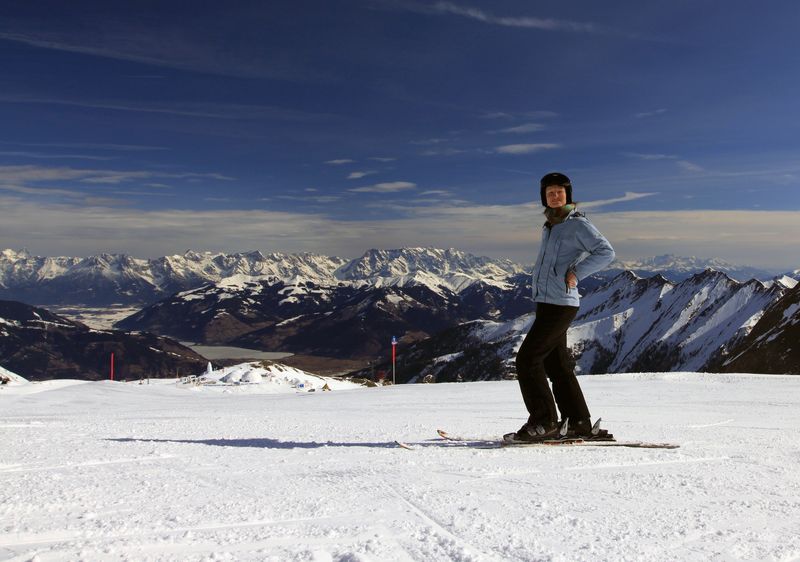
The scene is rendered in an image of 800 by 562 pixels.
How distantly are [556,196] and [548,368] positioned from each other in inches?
83.5

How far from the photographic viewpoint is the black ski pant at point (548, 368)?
6.60 metres

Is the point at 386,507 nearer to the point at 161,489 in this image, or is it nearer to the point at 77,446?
the point at 161,489

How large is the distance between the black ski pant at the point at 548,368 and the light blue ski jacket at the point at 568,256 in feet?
0.53

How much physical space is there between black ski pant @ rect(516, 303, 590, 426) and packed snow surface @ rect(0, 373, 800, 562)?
638mm

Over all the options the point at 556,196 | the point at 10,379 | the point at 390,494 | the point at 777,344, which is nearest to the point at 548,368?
the point at 556,196

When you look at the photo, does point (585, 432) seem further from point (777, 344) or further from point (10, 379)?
point (777, 344)

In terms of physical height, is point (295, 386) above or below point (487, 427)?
below

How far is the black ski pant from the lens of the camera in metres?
6.60

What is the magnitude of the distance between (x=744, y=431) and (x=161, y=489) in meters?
7.12

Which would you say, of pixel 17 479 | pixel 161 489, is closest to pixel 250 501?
pixel 161 489

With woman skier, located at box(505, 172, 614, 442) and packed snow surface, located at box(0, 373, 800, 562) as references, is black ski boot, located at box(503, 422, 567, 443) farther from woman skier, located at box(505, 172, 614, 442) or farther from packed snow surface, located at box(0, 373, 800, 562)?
packed snow surface, located at box(0, 373, 800, 562)

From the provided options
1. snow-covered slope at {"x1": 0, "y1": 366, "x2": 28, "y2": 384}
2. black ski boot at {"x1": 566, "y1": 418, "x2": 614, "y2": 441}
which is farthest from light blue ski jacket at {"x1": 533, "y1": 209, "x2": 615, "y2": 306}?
snow-covered slope at {"x1": 0, "y1": 366, "x2": 28, "y2": 384}

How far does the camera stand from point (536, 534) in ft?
11.6

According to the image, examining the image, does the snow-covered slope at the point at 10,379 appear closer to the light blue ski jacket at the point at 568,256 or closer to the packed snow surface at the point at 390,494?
the packed snow surface at the point at 390,494
